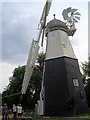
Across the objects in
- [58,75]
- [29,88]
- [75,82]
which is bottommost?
[75,82]

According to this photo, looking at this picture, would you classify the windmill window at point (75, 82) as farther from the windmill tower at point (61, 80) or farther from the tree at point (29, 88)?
the tree at point (29, 88)

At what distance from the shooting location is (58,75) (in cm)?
2609

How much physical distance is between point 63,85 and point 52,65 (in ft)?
8.02

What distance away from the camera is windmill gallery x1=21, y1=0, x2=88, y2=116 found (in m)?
25.1

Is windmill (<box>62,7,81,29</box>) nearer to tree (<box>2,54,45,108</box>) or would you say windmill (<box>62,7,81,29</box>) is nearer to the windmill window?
the windmill window

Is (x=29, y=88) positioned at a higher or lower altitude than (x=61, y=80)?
higher

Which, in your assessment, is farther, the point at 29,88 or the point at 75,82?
the point at 29,88

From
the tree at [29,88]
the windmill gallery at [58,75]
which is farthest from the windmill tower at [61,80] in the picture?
the tree at [29,88]

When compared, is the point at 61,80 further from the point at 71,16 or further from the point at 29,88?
the point at 29,88

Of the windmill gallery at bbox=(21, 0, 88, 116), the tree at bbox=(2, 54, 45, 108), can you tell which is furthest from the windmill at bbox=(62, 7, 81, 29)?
the tree at bbox=(2, 54, 45, 108)

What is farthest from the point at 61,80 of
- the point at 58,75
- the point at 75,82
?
the point at 75,82

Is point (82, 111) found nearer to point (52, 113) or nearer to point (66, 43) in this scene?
point (52, 113)

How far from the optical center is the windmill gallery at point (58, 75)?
25.1 metres

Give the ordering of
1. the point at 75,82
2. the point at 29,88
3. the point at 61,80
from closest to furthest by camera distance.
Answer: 1. the point at 61,80
2. the point at 75,82
3. the point at 29,88
